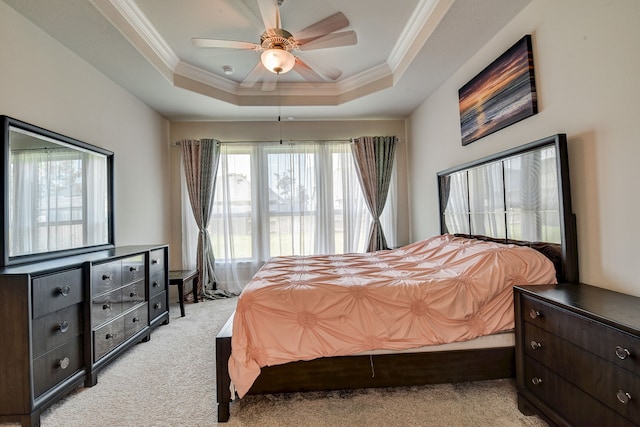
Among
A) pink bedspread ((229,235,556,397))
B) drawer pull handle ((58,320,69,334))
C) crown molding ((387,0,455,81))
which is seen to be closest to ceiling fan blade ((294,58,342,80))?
crown molding ((387,0,455,81))

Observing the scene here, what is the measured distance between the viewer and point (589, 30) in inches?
66.4

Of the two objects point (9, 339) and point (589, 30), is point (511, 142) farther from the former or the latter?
point (9, 339)

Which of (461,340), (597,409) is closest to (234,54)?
(461,340)


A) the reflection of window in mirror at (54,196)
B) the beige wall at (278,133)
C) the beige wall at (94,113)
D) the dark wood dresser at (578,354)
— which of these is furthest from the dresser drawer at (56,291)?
the dark wood dresser at (578,354)

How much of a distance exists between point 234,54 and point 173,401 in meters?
3.09

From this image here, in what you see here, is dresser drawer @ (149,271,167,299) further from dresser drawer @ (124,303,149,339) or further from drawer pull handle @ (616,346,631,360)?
drawer pull handle @ (616,346,631,360)

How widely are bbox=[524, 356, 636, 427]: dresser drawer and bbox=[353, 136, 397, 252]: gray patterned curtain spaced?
277 cm

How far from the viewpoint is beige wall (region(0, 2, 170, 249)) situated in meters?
2.06

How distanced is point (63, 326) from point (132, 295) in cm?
74

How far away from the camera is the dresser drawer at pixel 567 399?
1.20m

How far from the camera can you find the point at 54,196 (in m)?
2.30

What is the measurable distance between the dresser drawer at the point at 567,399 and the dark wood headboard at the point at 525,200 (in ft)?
2.09

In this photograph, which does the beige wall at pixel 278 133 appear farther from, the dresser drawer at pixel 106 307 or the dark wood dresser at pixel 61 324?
the dresser drawer at pixel 106 307

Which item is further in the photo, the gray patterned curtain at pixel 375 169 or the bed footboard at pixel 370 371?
the gray patterned curtain at pixel 375 169
